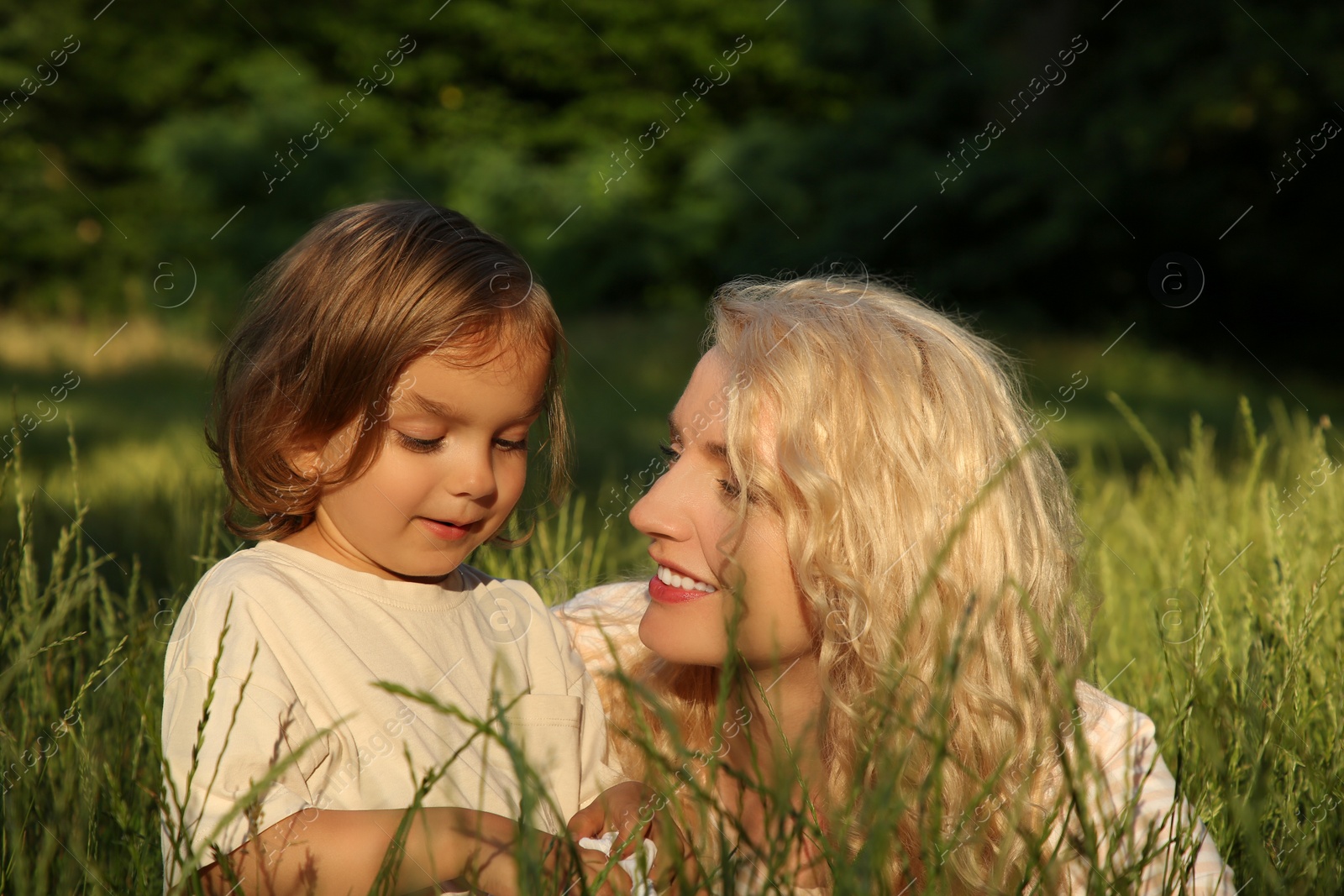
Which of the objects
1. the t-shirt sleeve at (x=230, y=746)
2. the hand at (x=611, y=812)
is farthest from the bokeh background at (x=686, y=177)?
the t-shirt sleeve at (x=230, y=746)

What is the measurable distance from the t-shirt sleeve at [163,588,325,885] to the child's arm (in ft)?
0.11

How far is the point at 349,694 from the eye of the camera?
1.56 m

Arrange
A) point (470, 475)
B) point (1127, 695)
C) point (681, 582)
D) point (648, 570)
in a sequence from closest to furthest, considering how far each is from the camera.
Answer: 1. point (470, 475)
2. point (681, 582)
3. point (1127, 695)
4. point (648, 570)

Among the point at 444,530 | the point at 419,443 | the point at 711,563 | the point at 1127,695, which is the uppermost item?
the point at 419,443

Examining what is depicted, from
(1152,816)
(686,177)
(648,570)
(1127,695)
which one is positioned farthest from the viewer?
(686,177)

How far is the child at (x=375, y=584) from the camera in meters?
1.39

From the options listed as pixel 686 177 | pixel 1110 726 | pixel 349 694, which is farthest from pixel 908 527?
pixel 686 177

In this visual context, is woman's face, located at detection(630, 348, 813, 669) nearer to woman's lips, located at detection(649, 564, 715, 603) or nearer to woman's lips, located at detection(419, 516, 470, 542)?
woman's lips, located at detection(649, 564, 715, 603)

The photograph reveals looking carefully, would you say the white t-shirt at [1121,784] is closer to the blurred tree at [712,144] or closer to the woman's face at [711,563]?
the woman's face at [711,563]

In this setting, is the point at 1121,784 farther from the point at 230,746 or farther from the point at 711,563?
the point at 230,746

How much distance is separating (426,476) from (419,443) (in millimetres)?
53

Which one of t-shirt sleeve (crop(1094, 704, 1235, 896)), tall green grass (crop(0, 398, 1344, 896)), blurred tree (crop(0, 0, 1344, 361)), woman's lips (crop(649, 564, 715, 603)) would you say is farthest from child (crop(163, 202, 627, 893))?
blurred tree (crop(0, 0, 1344, 361))

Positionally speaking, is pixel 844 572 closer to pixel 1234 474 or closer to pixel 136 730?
pixel 136 730

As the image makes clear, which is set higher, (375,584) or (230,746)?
(375,584)
